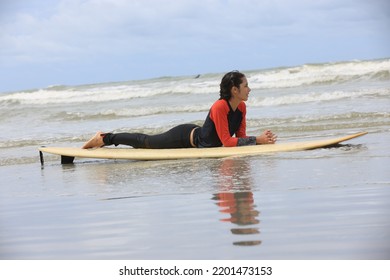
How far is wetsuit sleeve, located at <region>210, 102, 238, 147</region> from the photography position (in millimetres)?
6730

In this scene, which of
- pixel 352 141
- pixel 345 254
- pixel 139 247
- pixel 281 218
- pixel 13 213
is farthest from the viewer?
pixel 352 141

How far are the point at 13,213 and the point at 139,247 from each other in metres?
1.55

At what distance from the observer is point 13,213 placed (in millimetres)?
4566

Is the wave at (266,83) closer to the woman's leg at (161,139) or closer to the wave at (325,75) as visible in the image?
the wave at (325,75)

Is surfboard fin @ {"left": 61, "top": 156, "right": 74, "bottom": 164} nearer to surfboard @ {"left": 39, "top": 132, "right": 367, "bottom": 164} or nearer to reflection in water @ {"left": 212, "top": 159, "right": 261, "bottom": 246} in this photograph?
surfboard @ {"left": 39, "top": 132, "right": 367, "bottom": 164}

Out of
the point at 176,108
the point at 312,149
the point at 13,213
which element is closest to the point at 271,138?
the point at 312,149

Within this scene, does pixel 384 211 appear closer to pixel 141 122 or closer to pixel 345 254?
pixel 345 254

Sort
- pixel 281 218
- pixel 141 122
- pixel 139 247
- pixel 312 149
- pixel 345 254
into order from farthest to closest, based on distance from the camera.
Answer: pixel 141 122
pixel 312 149
pixel 281 218
pixel 139 247
pixel 345 254

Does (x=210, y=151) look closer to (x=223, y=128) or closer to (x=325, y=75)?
(x=223, y=128)

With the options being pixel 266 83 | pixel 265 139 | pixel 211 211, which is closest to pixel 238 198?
pixel 211 211

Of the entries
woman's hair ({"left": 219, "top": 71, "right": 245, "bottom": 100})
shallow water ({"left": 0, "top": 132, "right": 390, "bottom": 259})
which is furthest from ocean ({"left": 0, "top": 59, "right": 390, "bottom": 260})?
woman's hair ({"left": 219, "top": 71, "right": 245, "bottom": 100})

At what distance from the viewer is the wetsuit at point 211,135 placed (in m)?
6.77

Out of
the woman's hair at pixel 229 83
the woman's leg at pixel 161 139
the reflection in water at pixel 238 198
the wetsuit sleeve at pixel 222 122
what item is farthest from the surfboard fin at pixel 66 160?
the reflection in water at pixel 238 198

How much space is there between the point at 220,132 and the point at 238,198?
241cm
